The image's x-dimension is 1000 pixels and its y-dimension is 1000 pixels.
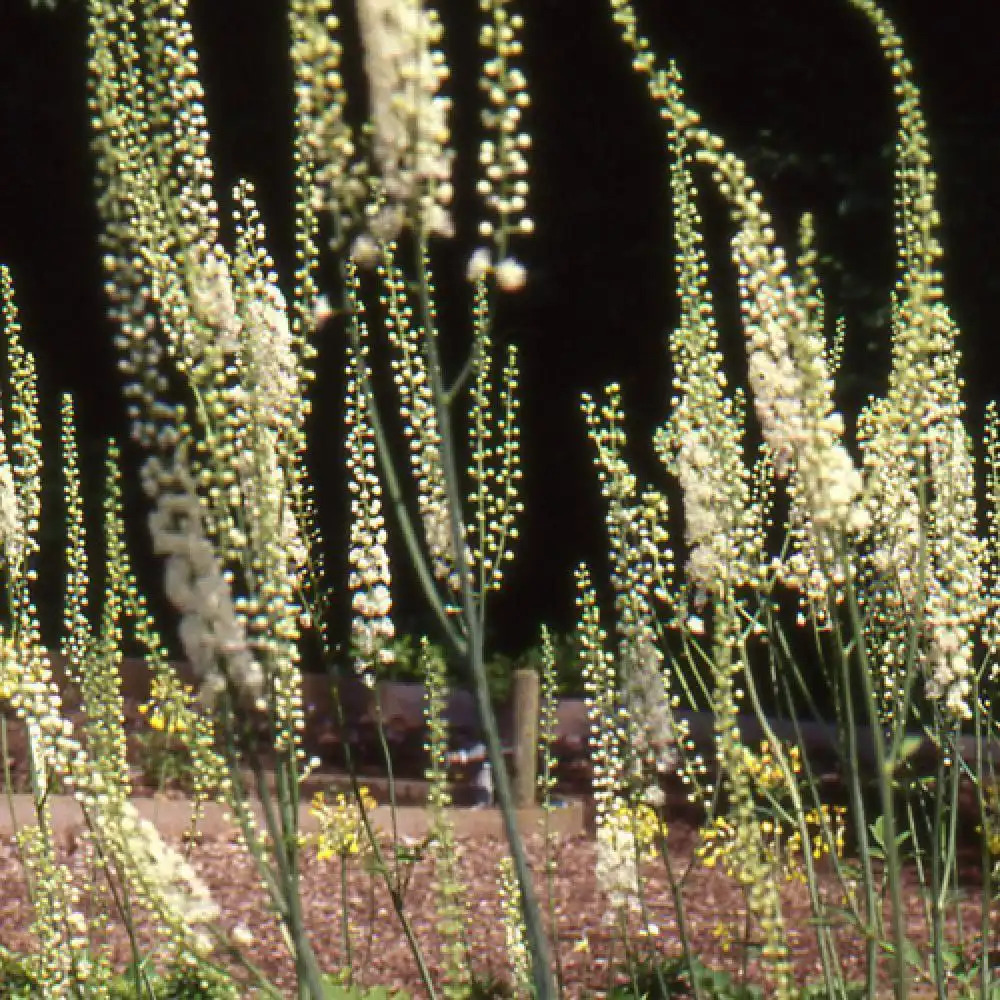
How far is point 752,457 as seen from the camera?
9.12 meters

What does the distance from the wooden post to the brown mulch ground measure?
0.30m

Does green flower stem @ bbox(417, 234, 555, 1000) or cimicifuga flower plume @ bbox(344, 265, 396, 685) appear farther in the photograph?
cimicifuga flower plume @ bbox(344, 265, 396, 685)

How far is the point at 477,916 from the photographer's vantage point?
19.6 ft

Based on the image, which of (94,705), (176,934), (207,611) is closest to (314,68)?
(207,611)

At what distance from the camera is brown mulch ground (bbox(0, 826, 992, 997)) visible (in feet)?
18.7

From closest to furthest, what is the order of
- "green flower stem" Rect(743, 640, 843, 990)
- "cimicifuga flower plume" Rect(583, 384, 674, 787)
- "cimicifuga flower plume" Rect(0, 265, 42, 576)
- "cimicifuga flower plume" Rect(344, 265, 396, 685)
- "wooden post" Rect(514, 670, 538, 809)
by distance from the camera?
"green flower stem" Rect(743, 640, 843, 990)
"cimicifuga flower plume" Rect(583, 384, 674, 787)
"cimicifuga flower plume" Rect(344, 265, 396, 685)
"cimicifuga flower plume" Rect(0, 265, 42, 576)
"wooden post" Rect(514, 670, 538, 809)

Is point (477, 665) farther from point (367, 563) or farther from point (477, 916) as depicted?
point (477, 916)

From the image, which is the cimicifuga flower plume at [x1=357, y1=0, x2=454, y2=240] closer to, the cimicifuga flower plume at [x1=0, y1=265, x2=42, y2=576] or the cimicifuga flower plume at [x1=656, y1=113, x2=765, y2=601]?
the cimicifuga flower plume at [x1=656, y1=113, x2=765, y2=601]

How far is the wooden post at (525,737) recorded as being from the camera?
A: 7.50 m

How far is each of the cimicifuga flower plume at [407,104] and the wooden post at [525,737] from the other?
5.71 m

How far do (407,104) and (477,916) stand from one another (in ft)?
15.1

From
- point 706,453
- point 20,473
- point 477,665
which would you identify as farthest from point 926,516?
point 20,473

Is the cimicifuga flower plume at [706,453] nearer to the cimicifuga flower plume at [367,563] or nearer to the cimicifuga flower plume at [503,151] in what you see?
the cimicifuga flower plume at [367,563]

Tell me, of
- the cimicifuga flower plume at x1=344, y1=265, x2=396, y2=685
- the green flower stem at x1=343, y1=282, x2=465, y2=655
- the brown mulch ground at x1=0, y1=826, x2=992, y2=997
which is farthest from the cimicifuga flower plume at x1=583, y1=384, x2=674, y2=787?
the brown mulch ground at x1=0, y1=826, x2=992, y2=997
